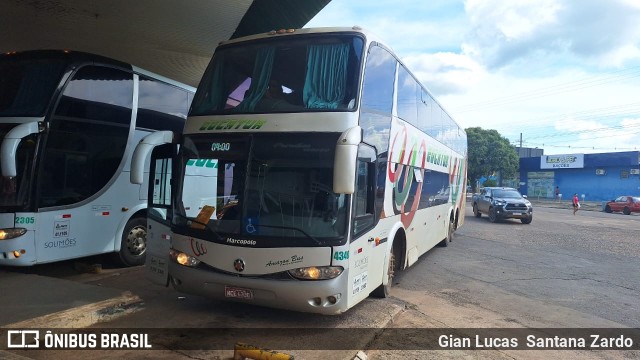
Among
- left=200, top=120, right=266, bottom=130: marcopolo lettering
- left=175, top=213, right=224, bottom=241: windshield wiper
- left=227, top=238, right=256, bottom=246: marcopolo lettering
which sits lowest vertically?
left=227, top=238, right=256, bottom=246: marcopolo lettering

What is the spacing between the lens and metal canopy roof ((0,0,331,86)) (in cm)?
1059

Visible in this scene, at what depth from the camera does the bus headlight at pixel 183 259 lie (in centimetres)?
527

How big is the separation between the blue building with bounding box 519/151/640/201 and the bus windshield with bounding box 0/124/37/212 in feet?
164

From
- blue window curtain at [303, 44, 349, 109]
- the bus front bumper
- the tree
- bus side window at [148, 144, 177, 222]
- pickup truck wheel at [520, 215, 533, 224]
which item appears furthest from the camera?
the tree

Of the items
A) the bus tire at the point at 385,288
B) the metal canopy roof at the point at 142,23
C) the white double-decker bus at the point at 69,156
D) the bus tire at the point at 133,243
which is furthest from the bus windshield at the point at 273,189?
the metal canopy roof at the point at 142,23

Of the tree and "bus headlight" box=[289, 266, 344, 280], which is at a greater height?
the tree

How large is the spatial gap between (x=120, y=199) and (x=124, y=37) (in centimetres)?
698

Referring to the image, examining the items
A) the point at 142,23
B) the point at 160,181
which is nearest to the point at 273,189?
the point at 160,181

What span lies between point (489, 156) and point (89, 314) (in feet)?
147

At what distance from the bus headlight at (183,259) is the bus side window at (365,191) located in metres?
2.00

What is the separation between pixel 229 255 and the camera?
5.00 m

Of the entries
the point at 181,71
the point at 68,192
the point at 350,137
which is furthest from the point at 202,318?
the point at 181,71

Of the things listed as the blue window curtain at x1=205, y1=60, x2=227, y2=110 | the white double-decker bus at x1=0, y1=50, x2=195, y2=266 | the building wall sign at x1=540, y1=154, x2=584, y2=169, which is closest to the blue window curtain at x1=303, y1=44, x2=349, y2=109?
the blue window curtain at x1=205, y1=60, x2=227, y2=110

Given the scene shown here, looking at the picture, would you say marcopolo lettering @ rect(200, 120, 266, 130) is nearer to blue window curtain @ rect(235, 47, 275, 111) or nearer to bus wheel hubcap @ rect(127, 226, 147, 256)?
blue window curtain @ rect(235, 47, 275, 111)
